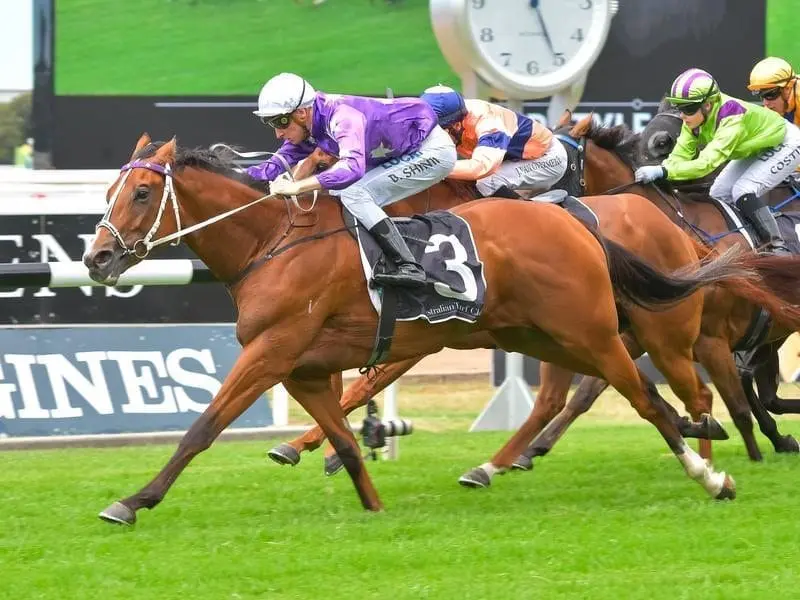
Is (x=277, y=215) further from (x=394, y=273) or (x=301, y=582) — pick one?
(x=301, y=582)

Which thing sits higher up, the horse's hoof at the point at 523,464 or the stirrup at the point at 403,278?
the stirrup at the point at 403,278

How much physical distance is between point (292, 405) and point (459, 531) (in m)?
4.46

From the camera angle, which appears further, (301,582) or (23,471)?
(23,471)

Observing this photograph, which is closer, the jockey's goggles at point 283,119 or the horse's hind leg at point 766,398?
the jockey's goggles at point 283,119

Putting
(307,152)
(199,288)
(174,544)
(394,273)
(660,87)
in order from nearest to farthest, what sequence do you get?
(174,544), (394,273), (307,152), (199,288), (660,87)

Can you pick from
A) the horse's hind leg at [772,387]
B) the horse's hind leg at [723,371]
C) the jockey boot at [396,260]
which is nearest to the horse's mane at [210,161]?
the jockey boot at [396,260]

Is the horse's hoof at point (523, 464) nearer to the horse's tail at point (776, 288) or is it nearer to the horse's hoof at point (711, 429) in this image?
the horse's hoof at point (711, 429)

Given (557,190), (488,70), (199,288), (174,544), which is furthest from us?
(199,288)

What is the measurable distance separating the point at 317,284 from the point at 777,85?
3.28m

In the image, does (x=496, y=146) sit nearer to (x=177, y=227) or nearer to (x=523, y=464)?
(x=523, y=464)

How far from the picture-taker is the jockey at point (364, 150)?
225 inches

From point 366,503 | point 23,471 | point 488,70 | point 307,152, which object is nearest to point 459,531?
point 366,503

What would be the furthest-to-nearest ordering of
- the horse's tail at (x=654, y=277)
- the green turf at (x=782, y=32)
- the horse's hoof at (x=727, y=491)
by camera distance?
1. the green turf at (x=782, y=32)
2. the horse's tail at (x=654, y=277)
3. the horse's hoof at (x=727, y=491)

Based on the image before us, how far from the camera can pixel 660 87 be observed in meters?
10.4
